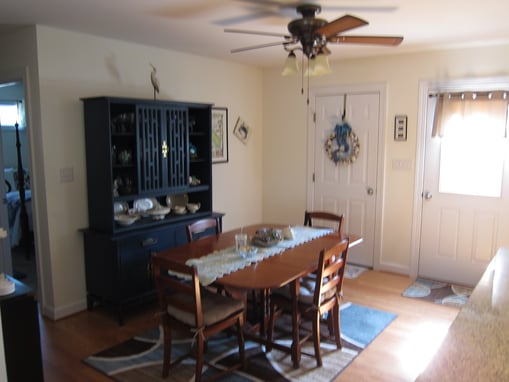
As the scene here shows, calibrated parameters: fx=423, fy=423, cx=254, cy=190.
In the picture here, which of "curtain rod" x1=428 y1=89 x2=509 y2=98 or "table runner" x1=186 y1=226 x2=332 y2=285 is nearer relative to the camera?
"table runner" x1=186 y1=226 x2=332 y2=285

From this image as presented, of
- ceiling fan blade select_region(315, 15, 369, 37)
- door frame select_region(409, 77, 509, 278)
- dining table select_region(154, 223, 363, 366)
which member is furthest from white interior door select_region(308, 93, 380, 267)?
ceiling fan blade select_region(315, 15, 369, 37)

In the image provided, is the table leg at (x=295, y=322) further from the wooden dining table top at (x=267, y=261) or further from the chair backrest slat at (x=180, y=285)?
the chair backrest slat at (x=180, y=285)

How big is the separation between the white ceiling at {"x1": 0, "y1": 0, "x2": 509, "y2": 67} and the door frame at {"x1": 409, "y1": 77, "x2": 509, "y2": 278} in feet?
1.17

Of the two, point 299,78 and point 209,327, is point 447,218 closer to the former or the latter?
point 299,78

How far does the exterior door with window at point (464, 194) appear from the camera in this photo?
4.01m

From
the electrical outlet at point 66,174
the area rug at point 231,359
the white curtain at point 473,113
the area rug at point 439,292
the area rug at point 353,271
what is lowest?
the area rug at point 231,359

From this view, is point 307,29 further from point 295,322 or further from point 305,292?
point 295,322

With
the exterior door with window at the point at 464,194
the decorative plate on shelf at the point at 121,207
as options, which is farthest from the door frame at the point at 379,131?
the decorative plate on shelf at the point at 121,207

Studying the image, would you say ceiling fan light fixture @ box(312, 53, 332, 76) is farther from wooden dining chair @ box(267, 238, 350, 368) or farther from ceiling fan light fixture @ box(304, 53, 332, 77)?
wooden dining chair @ box(267, 238, 350, 368)

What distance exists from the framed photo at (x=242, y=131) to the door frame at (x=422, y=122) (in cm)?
202

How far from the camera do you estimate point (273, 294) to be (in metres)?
3.02

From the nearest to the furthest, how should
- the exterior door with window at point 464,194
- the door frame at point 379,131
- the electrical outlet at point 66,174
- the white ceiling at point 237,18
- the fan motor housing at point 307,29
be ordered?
1. the fan motor housing at point 307,29
2. the white ceiling at point 237,18
3. the electrical outlet at point 66,174
4. the exterior door with window at point 464,194
5. the door frame at point 379,131

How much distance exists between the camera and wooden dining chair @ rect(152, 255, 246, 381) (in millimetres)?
2403

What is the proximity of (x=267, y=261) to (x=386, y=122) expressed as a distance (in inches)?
100
